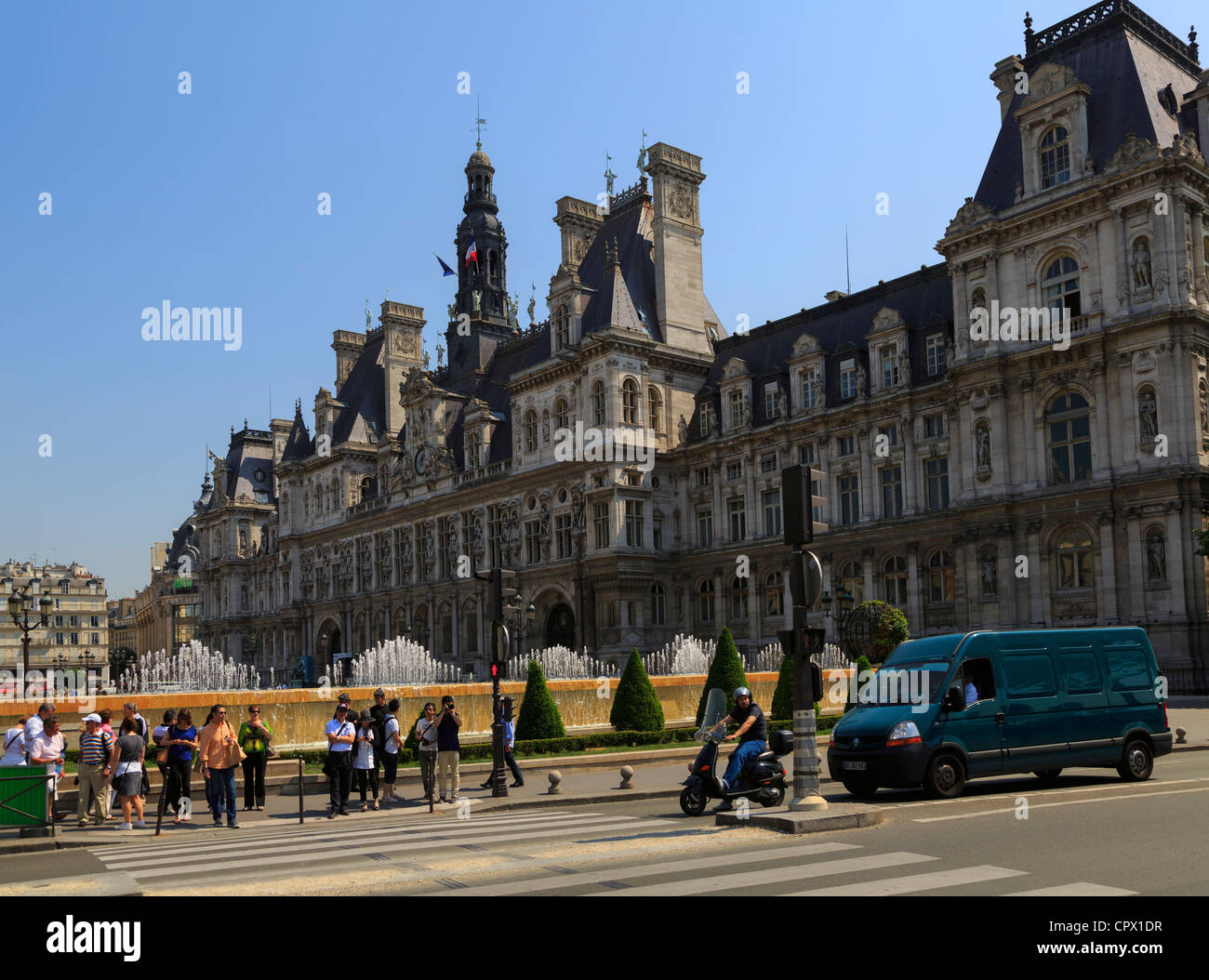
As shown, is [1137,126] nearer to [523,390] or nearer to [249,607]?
[523,390]

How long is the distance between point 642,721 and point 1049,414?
19626 millimetres

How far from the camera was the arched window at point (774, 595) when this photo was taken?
51500 mm

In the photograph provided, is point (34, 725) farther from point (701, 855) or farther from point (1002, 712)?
point (1002, 712)

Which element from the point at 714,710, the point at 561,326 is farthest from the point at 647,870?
the point at 561,326

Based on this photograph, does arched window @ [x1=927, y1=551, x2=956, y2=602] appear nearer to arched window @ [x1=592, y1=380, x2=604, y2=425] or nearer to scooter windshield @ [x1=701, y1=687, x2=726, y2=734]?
arched window @ [x1=592, y1=380, x2=604, y2=425]

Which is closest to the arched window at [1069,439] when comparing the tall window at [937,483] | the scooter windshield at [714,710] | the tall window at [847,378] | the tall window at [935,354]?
the tall window at [937,483]

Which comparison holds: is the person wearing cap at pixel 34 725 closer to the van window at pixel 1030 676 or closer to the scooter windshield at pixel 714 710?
the scooter windshield at pixel 714 710

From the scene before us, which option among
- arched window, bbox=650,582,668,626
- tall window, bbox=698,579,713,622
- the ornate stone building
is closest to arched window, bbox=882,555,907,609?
the ornate stone building

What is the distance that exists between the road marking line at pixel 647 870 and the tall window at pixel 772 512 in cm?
4016

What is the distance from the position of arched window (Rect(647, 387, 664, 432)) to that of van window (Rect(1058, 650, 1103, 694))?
39.3 meters

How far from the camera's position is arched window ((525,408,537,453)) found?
201 ft

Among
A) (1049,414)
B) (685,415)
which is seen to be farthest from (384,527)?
(1049,414)

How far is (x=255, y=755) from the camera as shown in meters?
20.4

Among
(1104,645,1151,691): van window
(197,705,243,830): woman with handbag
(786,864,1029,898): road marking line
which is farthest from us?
(1104,645,1151,691): van window
